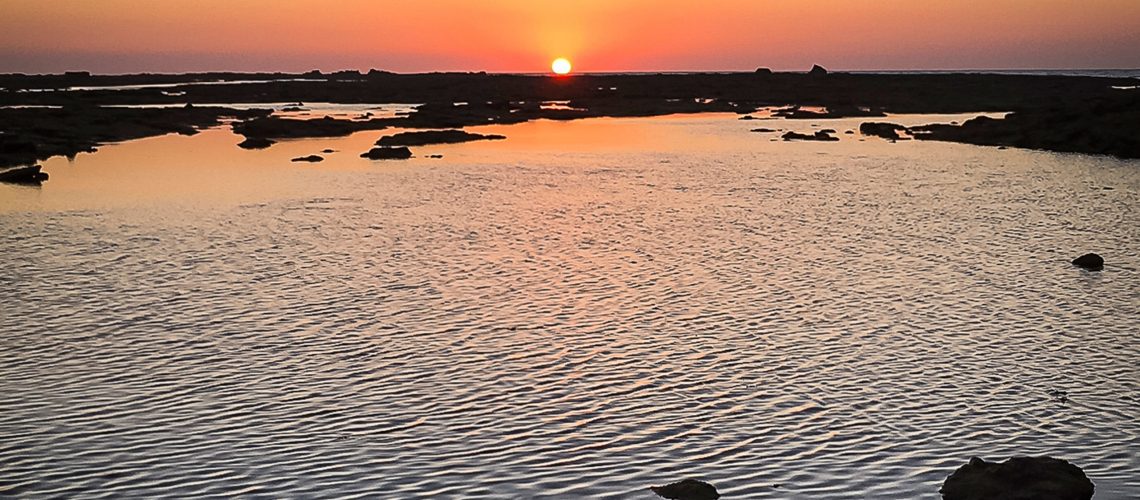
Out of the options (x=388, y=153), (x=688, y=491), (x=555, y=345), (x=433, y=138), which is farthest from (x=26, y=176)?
(x=688, y=491)

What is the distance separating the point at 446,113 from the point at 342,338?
85.2 meters

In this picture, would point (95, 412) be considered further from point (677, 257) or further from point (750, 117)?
point (750, 117)

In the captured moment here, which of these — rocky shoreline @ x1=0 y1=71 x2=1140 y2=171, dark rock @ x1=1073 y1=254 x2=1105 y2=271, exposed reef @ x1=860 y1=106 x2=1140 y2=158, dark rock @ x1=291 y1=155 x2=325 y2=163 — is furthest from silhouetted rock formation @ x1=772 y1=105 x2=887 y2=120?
dark rock @ x1=1073 y1=254 x2=1105 y2=271

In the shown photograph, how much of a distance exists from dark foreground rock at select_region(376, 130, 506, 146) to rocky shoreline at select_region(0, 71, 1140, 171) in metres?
7.93

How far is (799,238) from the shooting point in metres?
35.8

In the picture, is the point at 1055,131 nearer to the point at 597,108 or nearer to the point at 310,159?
the point at 310,159

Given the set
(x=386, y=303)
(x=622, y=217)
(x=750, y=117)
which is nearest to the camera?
(x=386, y=303)

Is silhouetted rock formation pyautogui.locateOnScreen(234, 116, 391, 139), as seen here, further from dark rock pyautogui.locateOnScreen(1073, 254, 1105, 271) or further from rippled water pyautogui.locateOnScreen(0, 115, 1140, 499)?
dark rock pyautogui.locateOnScreen(1073, 254, 1105, 271)

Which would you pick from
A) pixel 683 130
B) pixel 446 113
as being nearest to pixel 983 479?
pixel 683 130

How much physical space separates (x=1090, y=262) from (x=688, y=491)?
2113 cm

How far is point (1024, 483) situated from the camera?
39.8ft

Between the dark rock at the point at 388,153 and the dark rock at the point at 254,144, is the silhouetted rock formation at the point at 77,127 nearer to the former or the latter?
the dark rock at the point at 254,144

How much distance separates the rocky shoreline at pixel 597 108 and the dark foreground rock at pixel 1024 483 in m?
59.0

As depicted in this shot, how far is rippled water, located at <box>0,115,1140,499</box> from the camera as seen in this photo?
1465 cm
